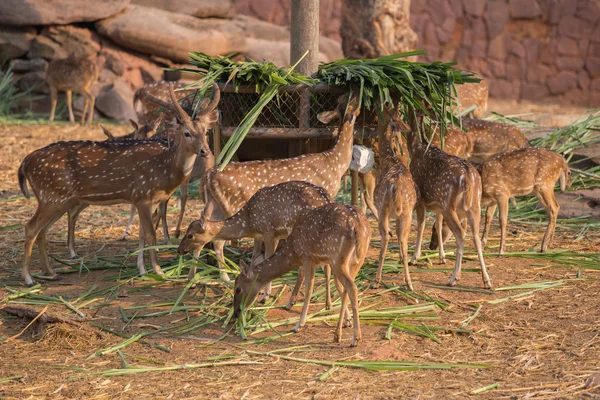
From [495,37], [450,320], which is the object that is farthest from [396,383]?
[495,37]

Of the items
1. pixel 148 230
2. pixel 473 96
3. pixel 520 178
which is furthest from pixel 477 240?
pixel 473 96

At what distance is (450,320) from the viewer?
256 inches

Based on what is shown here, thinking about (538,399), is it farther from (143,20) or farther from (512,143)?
(143,20)

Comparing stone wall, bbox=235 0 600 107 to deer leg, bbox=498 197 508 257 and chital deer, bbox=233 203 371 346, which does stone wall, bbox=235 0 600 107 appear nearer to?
deer leg, bbox=498 197 508 257

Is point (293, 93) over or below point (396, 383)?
over

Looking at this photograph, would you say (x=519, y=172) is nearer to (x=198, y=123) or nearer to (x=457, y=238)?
(x=457, y=238)

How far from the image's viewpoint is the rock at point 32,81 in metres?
17.3

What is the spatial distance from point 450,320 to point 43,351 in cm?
295

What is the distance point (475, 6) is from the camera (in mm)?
21562

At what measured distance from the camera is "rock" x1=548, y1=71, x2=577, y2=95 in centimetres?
2156

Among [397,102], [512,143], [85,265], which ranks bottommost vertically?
[85,265]

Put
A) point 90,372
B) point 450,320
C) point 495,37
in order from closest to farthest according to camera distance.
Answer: point 90,372 < point 450,320 < point 495,37

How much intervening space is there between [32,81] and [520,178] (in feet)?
39.0

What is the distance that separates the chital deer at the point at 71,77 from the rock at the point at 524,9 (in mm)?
10573
